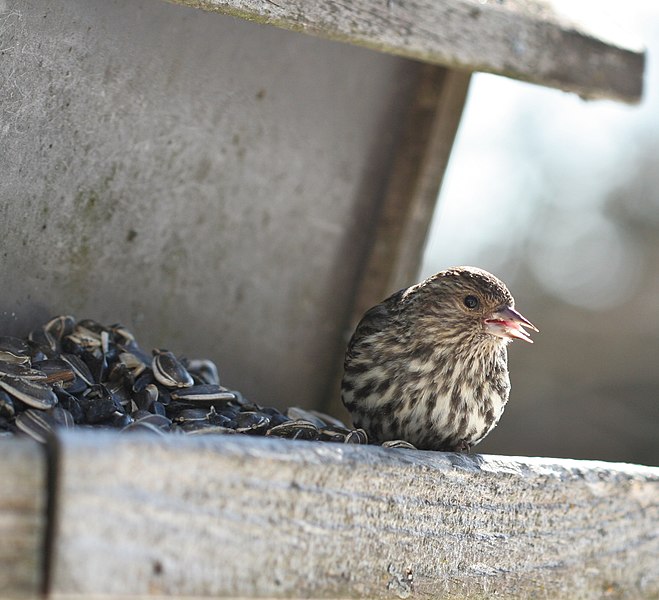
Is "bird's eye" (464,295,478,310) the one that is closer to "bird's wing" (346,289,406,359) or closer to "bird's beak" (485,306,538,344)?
"bird's beak" (485,306,538,344)

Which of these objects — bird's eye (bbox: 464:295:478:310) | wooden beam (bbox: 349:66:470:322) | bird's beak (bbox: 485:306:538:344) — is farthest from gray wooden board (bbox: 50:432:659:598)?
wooden beam (bbox: 349:66:470:322)

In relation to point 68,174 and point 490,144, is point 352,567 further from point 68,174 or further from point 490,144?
point 490,144

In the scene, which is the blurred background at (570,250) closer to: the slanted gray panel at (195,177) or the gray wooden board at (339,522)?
the slanted gray panel at (195,177)

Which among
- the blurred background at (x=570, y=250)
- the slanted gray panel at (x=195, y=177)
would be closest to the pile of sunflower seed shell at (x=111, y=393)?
the slanted gray panel at (x=195, y=177)

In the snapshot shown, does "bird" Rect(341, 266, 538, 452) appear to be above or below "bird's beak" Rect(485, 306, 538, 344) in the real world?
below

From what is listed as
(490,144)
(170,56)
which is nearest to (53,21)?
(170,56)

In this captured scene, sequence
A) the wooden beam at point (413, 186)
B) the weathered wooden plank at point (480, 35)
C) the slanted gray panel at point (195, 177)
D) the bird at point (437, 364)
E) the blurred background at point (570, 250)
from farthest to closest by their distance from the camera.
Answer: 1. the blurred background at point (570, 250)
2. the wooden beam at point (413, 186)
3. the bird at point (437, 364)
4. the slanted gray panel at point (195, 177)
5. the weathered wooden plank at point (480, 35)

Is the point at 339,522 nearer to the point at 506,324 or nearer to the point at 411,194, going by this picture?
the point at 506,324
